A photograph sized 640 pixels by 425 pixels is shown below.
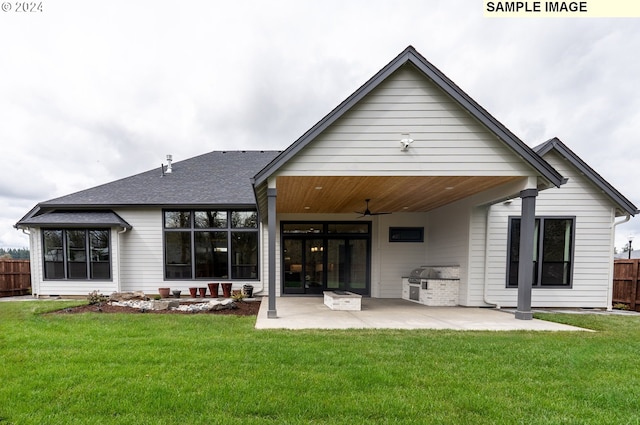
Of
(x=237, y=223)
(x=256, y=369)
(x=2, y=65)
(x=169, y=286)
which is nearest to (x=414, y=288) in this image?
(x=237, y=223)

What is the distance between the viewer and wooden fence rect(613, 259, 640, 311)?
9000 mm

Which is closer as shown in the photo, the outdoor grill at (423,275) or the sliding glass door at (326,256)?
the outdoor grill at (423,275)

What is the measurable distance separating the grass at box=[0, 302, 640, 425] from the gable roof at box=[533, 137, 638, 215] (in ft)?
14.4

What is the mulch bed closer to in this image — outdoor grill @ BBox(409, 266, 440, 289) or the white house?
the white house

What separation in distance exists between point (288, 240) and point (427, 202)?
484 centimetres

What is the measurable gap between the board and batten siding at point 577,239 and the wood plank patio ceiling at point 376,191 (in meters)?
1.51

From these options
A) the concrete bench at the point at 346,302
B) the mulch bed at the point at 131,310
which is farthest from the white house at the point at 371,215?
the concrete bench at the point at 346,302

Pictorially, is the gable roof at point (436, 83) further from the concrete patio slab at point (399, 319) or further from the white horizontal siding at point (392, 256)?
the white horizontal siding at point (392, 256)

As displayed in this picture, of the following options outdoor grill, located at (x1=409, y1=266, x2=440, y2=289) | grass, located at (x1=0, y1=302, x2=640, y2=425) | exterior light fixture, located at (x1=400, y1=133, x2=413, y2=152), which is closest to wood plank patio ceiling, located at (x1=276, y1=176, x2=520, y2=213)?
exterior light fixture, located at (x1=400, y1=133, x2=413, y2=152)

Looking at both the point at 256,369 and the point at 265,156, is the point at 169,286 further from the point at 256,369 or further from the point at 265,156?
the point at 256,369

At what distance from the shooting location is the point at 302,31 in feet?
30.3

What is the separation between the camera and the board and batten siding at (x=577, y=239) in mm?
7969

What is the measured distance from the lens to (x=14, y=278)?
10.7 m

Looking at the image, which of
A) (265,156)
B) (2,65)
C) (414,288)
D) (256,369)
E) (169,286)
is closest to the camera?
(256,369)
